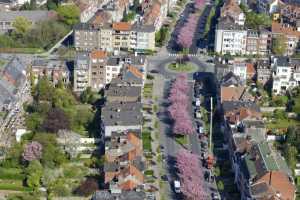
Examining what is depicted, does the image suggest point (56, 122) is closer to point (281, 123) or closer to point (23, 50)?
point (281, 123)

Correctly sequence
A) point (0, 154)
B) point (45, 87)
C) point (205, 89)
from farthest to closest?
point (205, 89), point (45, 87), point (0, 154)

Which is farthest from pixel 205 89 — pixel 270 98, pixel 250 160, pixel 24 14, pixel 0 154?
pixel 24 14

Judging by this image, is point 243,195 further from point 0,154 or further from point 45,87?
point 45,87

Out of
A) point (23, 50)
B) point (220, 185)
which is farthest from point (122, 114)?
point (23, 50)

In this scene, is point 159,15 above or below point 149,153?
above

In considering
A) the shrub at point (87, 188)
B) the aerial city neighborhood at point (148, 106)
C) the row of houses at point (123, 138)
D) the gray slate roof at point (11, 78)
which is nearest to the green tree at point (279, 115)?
the aerial city neighborhood at point (148, 106)

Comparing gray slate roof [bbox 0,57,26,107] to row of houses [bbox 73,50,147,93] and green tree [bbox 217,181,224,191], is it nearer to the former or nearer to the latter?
row of houses [bbox 73,50,147,93]

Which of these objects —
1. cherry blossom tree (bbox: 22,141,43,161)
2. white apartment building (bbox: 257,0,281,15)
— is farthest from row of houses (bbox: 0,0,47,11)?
cherry blossom tree (bbox: 22,141,43,161)

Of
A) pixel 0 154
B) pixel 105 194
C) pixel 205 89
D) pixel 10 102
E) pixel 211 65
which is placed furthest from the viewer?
pixel 211 65
